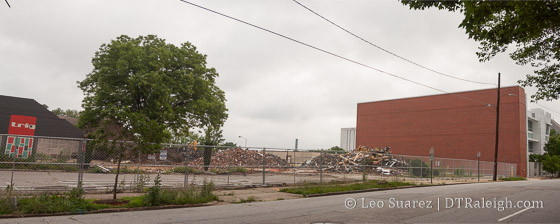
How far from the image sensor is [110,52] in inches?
1334

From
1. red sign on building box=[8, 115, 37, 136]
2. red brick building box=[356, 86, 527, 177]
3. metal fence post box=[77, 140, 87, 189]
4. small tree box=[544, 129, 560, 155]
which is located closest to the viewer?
metal fence post box=[77, 140, 87, 189]

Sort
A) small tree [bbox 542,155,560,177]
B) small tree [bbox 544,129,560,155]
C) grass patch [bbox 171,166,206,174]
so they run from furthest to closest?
small tree [bbox 544,129,560,155], small tree [bbox 542,155,560,177], grass patch [bbox 171,166,206,174]

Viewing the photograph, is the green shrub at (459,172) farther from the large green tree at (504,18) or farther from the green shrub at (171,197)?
the green shrub at (171,197)

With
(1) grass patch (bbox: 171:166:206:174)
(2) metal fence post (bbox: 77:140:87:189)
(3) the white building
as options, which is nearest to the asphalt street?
(2) metal fence post (bbox: 77:140:87:189)

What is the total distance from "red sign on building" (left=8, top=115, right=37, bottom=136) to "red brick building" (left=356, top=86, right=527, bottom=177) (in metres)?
53.1

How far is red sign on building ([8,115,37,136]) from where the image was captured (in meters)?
33.2

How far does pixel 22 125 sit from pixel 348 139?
72.2 metres

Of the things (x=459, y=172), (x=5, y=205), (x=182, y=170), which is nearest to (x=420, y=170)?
(x=459, y=172)

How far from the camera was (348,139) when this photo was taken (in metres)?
93.4

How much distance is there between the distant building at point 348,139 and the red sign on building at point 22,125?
70449 millimetres

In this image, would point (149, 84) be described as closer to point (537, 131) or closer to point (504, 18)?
point (504, 18)

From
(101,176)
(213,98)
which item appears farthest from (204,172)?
(213,98)

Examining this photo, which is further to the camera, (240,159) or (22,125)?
(22,125)

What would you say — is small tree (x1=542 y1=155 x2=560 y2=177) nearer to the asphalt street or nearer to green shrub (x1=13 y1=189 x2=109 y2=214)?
the asphalt street
